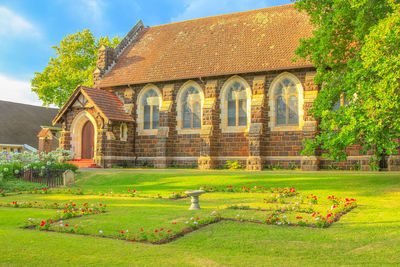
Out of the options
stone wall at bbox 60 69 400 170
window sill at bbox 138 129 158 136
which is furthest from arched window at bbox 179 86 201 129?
window sill at bbox 138 129 158 136

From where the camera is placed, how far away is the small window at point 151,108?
28.5 metres

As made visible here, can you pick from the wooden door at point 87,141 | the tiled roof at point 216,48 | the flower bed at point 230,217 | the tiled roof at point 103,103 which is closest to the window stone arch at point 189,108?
the tiled roof at point 216,48

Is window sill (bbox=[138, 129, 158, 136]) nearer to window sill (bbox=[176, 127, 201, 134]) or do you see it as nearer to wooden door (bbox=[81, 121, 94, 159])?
window sill (bbox=[176, 127, 201, 134])

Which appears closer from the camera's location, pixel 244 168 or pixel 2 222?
pixel 2 222

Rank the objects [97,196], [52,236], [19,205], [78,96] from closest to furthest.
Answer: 1. [52,236]
2. [19,205]
3. [97,196]
4. [78,96]

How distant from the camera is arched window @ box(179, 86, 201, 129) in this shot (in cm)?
2712

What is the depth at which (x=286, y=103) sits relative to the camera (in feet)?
80.4

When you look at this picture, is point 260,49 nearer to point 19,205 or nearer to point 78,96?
point 78,96

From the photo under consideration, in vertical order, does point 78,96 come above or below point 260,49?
below

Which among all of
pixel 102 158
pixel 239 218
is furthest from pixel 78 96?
pixel 239 218

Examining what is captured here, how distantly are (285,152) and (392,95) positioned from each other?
12109 millimetres

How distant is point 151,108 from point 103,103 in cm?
343

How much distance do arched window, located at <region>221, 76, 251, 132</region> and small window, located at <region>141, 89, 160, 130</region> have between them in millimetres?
5171

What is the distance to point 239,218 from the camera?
942 cm
